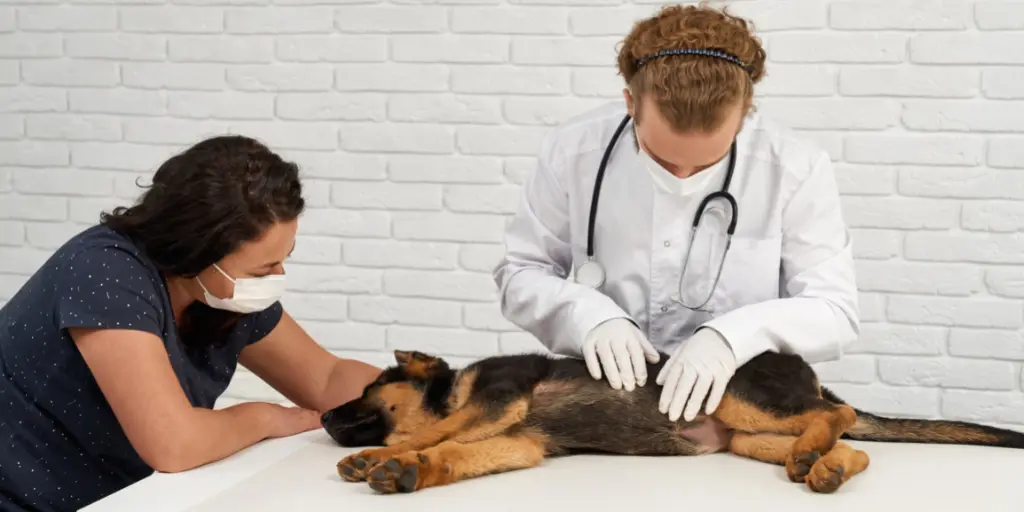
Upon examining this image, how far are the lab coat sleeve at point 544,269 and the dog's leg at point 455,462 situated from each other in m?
0.26

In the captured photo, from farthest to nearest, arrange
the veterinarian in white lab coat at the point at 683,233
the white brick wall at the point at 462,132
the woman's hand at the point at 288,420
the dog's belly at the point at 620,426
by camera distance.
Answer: the white brick wall at the point at 462,132, the woman's hand at the point at 288,420, the dog's belly at the point at 620,426, the veterinarian in white lab coat at the point at 683,233

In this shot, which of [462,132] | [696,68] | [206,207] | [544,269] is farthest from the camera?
[462,132]

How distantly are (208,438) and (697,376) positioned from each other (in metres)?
0.82

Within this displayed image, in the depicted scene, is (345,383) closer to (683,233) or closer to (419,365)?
(419,365)

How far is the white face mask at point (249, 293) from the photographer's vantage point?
188cm

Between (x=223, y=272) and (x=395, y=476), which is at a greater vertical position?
(x=223, y=272)

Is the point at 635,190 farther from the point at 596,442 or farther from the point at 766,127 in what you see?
the point at 596,442

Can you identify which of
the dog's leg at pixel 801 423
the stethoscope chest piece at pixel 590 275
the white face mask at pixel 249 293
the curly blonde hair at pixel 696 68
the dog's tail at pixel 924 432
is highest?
the curly blonde hair at pixel 696 68

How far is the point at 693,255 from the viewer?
1.98m

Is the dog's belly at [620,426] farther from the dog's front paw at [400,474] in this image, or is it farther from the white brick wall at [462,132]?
the white brick wall at [462,132]

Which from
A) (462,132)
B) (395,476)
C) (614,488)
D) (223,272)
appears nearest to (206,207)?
(223,272)

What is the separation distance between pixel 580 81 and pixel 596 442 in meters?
1.62

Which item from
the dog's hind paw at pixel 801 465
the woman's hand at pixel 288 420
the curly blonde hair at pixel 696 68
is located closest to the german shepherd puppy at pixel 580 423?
the dog's hind paw at pixel 801 465

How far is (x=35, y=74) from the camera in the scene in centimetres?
358
